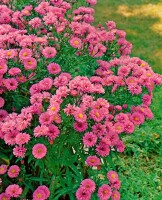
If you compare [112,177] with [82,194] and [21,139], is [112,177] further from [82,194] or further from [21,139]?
[21,139]

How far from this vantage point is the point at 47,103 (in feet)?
9.00

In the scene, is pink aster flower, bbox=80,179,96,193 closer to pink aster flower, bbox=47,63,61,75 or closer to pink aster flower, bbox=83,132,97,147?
pink aster flower, bbox=83,132,97,147

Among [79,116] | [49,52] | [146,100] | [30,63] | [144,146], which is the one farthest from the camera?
[144,146]

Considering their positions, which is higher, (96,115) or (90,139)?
(96,115)

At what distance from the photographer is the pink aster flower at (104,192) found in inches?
109

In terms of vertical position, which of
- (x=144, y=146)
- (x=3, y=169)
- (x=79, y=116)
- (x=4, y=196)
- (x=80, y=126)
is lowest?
(x=144, y=146)

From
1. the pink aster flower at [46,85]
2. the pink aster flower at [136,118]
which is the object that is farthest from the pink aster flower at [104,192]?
the pink aster flower at [46,85]

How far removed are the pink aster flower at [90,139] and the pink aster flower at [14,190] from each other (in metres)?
0.60

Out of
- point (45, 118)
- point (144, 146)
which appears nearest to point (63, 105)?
point (45, 118)

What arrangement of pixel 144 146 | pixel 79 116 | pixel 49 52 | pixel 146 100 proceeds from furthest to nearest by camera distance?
pixel 144 146
pixel 146 100
pixel 49 52
pixel 79 116

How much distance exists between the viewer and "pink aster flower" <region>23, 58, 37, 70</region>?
9.26ft

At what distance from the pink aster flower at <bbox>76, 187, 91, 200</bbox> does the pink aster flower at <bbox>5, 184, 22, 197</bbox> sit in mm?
394

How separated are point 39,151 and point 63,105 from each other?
1.04 ft

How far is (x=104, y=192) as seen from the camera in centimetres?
279
